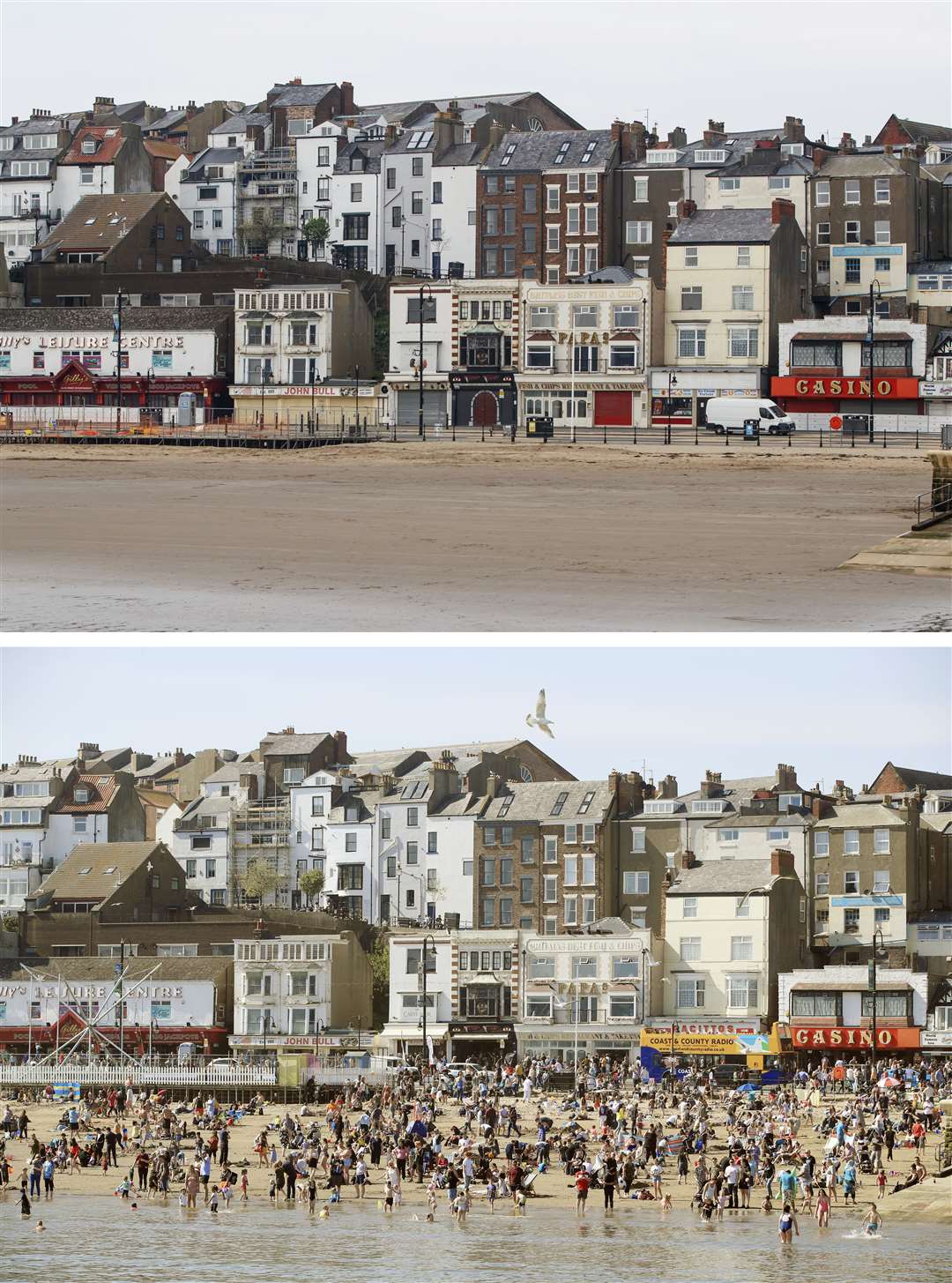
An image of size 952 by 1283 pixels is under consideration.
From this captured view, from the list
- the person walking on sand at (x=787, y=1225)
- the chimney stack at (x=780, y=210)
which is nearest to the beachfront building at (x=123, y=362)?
the chimney stack at (x=780, y=210)

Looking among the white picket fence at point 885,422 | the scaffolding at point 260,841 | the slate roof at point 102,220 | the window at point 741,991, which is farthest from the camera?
the slate roof at point 102,220

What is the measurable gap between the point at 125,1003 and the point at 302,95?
78.9 m

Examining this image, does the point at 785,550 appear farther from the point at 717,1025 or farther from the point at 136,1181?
the point at 717,1025

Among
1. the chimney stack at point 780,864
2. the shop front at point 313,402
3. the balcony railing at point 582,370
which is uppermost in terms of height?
the balcony railing at point 582,370

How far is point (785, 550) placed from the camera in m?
47.2

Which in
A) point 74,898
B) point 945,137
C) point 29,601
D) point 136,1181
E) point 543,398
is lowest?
point 136,1181

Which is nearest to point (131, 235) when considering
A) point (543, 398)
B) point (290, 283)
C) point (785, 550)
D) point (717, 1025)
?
point (290, 283)

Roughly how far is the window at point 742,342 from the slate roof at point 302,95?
146ft

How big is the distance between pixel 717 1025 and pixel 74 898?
26.6m

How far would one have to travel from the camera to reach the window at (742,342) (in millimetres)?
98438

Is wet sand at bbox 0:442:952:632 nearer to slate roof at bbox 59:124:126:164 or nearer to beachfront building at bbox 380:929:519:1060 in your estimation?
beachfront building at bbox 380:929:519:1060

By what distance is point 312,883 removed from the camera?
87.1 meters

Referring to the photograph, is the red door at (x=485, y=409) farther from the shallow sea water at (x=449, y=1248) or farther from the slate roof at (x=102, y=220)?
the shallow sea water at (x=449, y=1248)

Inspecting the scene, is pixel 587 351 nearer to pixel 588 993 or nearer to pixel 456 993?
pixel 456 993
